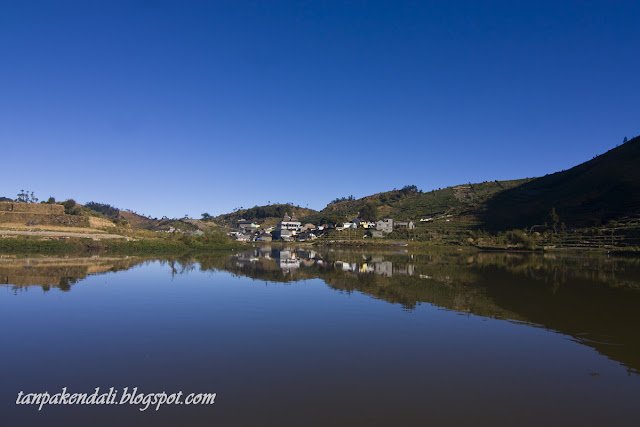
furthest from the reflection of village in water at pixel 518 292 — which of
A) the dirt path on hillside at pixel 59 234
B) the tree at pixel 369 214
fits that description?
the tree at pixel 369 214

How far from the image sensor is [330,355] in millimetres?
8273

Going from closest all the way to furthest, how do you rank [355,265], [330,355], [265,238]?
[330,355] < [355,265] < [265,238]

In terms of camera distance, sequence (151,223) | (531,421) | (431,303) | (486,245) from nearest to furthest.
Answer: (531,421) < (431,303) < (486,245) < (151,223)

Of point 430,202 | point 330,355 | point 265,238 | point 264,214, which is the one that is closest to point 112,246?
point 330,355

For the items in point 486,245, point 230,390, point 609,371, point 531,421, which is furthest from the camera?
point 486,245

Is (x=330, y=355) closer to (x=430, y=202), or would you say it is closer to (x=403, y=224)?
(x=403, y=224)

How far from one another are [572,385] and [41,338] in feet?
38.5

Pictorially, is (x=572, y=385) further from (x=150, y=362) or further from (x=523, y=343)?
(x=150, y=362)

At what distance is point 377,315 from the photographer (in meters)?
12.4

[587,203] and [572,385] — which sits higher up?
[587,203]

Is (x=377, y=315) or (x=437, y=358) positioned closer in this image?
(x=437, y=358)

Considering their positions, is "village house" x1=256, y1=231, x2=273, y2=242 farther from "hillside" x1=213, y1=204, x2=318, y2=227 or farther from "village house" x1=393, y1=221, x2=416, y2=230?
"hillside" x1=213, y1=204, x2=318, y2=227

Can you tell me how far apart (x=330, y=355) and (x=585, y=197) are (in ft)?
208

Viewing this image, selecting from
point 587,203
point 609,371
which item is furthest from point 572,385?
point 587,203
